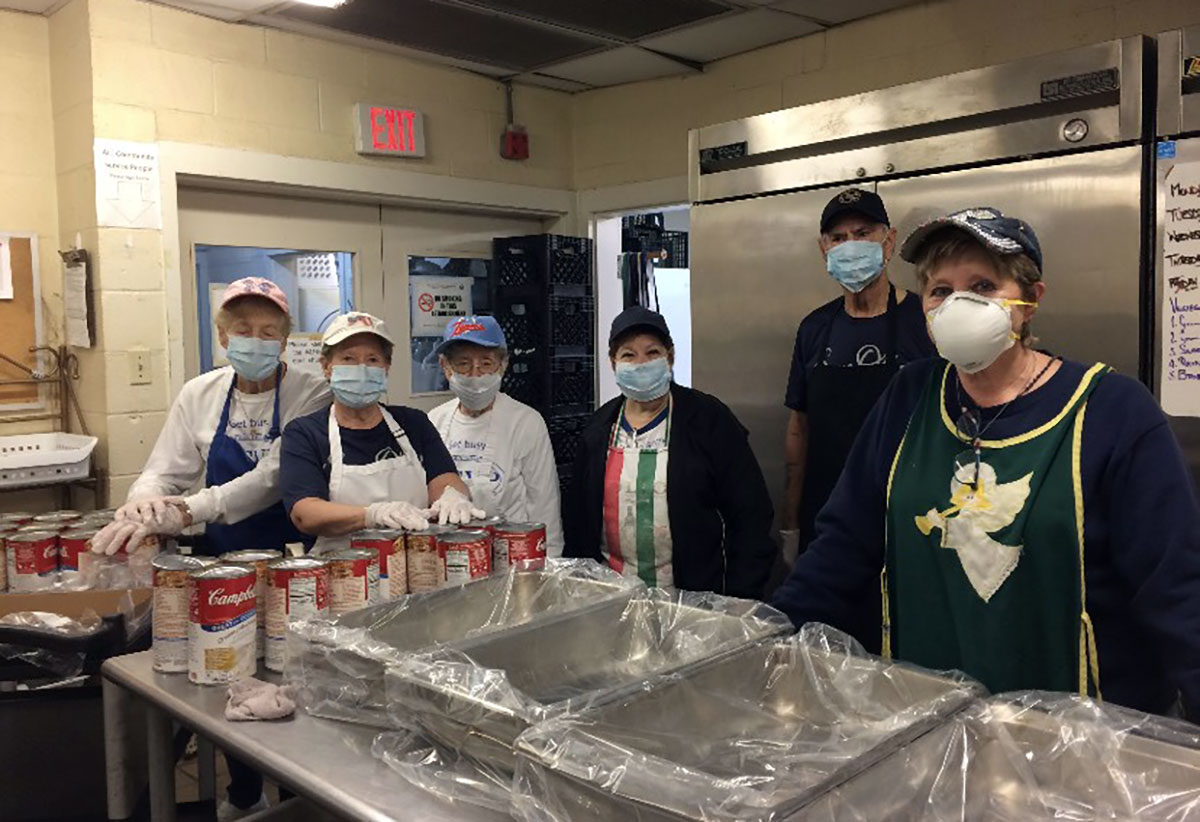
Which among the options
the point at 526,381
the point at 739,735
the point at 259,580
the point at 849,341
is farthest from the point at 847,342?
the point at 526,381

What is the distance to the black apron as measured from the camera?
2.53 m

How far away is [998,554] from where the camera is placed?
4.78ft

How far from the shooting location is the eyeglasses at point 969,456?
4.89 feet

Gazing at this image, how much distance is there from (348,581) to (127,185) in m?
2.45

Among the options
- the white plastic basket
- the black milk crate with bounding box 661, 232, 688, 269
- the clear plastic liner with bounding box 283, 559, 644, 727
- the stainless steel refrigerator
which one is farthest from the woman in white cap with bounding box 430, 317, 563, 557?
the black milk crate with bounding box 661, 232, 688, 269

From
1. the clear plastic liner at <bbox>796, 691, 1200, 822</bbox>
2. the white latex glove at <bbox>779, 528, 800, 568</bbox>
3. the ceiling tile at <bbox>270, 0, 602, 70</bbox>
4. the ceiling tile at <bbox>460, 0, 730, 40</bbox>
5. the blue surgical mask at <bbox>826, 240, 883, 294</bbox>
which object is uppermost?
the ceiling tile at <bbox>270, 0, 602, 70</bbox>

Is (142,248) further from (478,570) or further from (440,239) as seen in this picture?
(478,570)

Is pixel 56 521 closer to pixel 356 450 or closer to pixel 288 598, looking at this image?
pixel 356 450

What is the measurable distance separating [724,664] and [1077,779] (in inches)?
17.2

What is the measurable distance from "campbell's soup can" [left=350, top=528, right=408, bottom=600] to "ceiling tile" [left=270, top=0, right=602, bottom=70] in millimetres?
2387

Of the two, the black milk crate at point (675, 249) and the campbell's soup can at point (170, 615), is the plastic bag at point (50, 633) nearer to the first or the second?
the campbell's soup can at point (170, 615)

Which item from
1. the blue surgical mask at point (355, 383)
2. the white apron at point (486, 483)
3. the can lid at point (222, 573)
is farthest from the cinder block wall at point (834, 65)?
the can lid at point (222, 573)

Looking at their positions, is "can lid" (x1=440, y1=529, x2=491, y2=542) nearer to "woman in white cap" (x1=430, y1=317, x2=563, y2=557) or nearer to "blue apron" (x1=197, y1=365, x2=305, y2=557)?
"blue apron" (x1=197, y1=365, x2=305, y2=557)

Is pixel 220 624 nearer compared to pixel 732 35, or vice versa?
pixel 220 624
